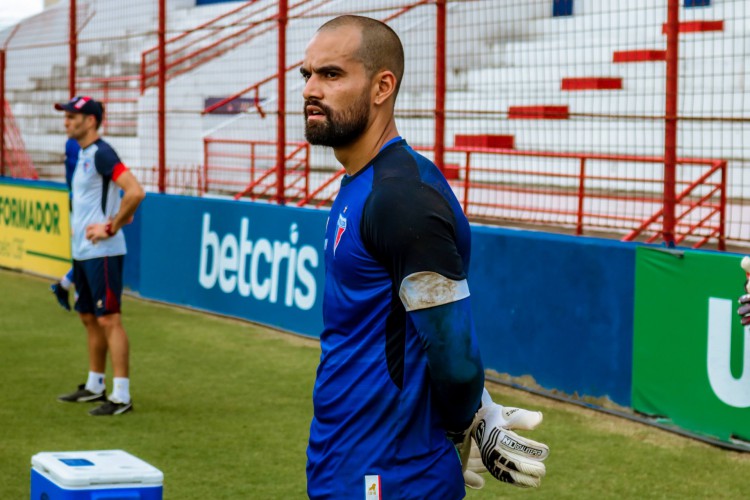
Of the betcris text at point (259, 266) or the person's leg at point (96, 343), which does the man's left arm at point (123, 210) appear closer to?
the person's leg at point (96, 343)

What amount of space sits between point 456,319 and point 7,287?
41.6 ft

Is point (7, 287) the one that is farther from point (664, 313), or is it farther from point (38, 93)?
point (38, 93)

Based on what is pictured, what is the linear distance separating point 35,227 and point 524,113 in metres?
8.76

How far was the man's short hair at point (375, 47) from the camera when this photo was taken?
119 inches

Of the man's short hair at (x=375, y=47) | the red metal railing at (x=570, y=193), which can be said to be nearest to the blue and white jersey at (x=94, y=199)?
the red metal railing at (x=570, y=193)

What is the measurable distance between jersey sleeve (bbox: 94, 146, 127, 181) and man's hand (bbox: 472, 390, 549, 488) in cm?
557

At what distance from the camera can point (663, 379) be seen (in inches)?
305

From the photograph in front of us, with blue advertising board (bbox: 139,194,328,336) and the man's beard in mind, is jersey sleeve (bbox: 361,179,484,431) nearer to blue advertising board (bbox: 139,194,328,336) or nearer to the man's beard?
the man's beard

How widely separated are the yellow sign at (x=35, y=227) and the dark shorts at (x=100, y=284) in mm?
6602

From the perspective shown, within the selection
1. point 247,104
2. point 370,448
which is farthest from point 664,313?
point 247,104

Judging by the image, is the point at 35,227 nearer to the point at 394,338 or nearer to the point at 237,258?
the point at 237,258

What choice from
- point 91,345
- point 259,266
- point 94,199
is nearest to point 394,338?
point 94,199

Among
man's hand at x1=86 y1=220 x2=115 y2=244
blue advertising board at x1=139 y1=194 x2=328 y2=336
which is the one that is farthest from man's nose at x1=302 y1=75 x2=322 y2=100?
blue advertising board at x1=139 y1=194 x2=328 y2=336

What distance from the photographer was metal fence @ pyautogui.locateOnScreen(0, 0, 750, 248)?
10180 millimetres
